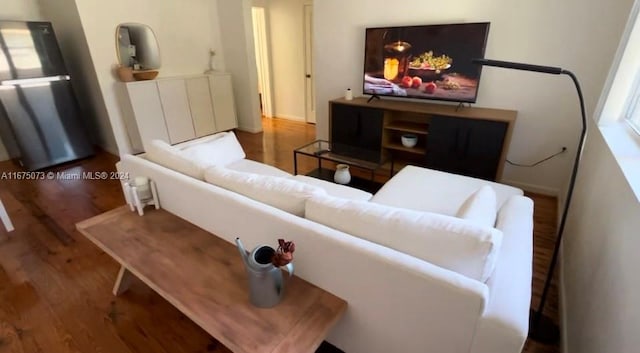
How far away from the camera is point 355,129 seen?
11.1ft

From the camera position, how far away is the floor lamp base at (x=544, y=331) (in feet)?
4.87

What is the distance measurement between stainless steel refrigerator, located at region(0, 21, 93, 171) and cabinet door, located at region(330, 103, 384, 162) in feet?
10.1

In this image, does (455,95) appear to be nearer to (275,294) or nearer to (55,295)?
(275,294)

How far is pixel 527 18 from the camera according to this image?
2510mm

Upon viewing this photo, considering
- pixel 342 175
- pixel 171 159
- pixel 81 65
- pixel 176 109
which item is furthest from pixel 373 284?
pixel 81 65

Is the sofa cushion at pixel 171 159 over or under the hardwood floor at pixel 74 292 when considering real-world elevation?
over

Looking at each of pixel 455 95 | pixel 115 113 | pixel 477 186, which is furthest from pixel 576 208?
pixel 115 113

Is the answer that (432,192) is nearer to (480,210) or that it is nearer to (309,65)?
(480,210)

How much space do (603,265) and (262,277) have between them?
1.30 m

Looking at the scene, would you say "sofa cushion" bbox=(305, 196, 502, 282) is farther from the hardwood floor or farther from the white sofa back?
the hardwood floor

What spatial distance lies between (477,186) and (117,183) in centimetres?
338

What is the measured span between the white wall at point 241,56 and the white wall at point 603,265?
13.4 ft

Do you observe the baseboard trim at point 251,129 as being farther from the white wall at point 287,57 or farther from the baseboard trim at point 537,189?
the baseboard trim at point 537,189

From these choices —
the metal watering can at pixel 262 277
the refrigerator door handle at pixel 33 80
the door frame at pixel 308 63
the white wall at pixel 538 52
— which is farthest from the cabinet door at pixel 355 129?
the refrigerator door handle at pixel 33 80
